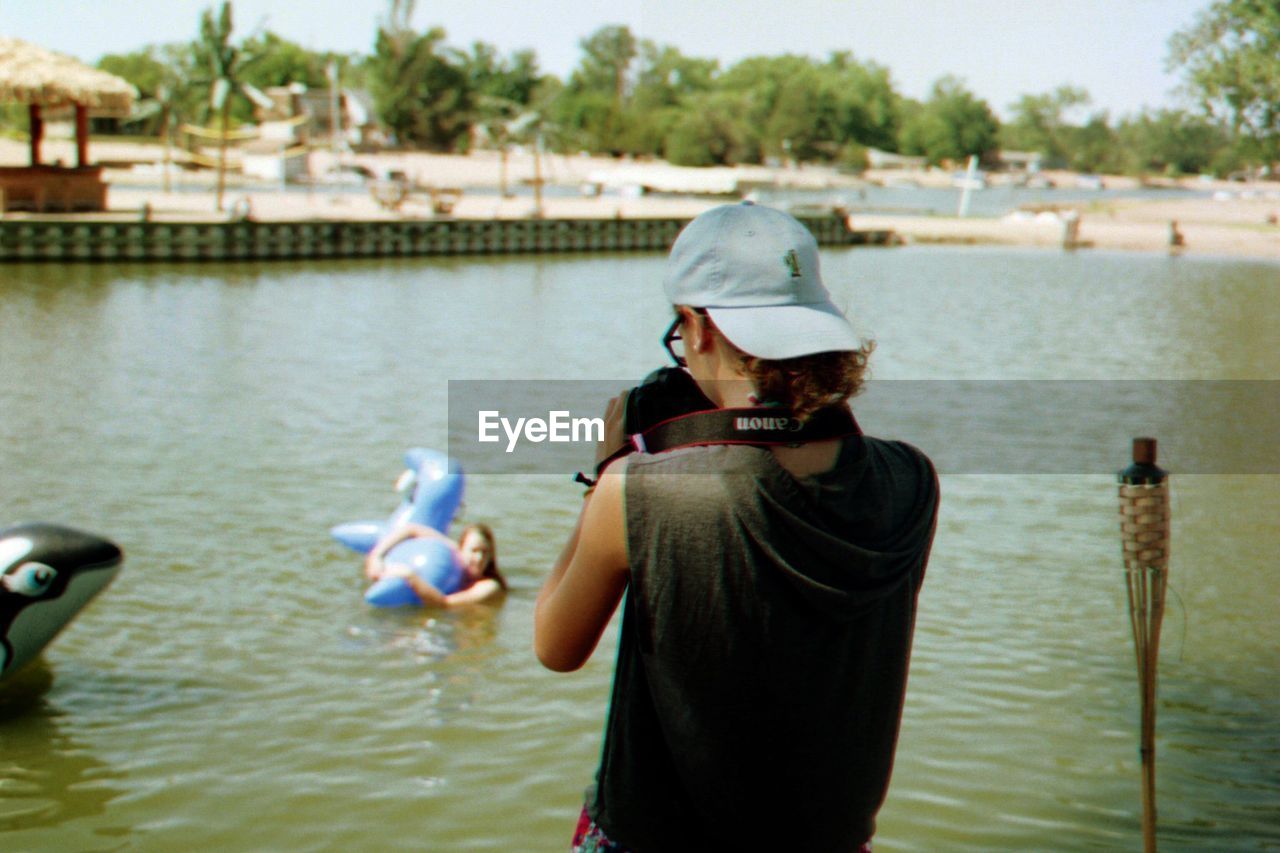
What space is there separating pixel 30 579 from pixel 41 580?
0.04 meters

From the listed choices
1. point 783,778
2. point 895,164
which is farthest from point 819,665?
point 895,164

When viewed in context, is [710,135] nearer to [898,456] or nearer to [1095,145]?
[1095,145]

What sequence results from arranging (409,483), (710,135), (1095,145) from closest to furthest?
(409,483) → (710,135) → (1095,145)

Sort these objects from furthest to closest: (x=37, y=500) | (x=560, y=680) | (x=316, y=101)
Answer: (x=316, y=101) < (x=37, y=500) < (x=560, y=680)

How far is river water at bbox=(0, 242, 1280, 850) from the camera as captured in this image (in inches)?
220

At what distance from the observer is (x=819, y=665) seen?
1.86 meters

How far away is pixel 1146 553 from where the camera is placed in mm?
3506

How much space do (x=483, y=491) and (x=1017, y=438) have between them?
5.26m

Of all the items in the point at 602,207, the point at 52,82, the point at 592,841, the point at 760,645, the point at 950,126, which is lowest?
the point at 602,207

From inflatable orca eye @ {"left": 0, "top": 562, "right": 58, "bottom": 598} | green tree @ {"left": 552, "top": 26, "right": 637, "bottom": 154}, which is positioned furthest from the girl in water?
green tree @ {"left": 552, "top": 26, "right": 637, "bottom": 154}

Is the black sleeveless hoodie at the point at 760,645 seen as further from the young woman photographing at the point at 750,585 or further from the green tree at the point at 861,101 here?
the green tree at the point at 861,101

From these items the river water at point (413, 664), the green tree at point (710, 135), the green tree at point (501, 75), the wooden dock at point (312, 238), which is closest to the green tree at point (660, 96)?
the green tree at point (710, 135)

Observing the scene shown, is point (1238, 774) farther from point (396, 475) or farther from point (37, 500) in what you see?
point (37, 500)

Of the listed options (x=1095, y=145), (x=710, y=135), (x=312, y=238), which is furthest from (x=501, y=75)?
(x=312, y=238)
